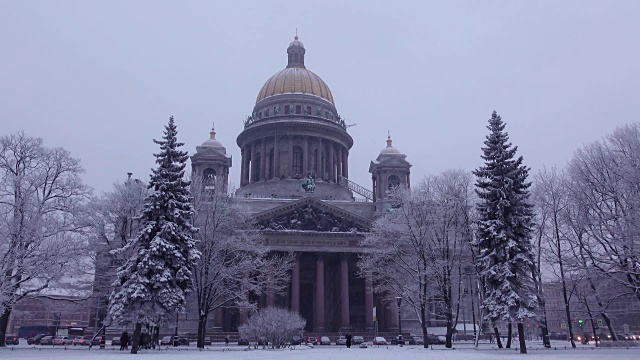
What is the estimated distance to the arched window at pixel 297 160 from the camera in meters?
70.7

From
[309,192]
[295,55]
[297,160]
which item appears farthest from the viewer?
[295,55]

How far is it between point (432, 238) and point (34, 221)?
23.0m

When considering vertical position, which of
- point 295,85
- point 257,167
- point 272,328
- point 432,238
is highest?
point 295,85

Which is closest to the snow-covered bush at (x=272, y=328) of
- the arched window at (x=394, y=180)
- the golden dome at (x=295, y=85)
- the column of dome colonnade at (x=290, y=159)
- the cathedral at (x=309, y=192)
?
the cathedral at (x=309, y=192)

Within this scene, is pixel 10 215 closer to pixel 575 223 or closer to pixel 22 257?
pixel 22 257

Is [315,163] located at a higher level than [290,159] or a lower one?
higher

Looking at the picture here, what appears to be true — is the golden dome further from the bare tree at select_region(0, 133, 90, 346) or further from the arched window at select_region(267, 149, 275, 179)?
the bare tree at select_region(0, 133, 90, 346)

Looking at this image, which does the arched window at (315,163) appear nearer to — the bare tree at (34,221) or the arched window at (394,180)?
the arched window at (394,180)

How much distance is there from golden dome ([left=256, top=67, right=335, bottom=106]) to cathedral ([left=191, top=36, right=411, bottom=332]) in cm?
15

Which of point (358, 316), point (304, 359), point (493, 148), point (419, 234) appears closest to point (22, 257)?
point (304, 359)

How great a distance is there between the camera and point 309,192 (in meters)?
62.2

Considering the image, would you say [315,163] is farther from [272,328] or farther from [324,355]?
[324,355]

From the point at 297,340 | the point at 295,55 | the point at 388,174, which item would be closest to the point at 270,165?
the point at 388,174

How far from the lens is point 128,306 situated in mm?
25375
